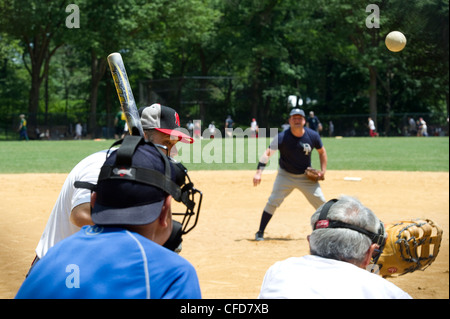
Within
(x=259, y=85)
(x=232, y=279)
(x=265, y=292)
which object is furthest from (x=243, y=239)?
(x=259, y=85)

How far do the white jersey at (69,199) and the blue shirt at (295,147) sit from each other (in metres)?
5.74

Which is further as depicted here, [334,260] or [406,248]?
[406,248]

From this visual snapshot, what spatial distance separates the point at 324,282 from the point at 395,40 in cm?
158

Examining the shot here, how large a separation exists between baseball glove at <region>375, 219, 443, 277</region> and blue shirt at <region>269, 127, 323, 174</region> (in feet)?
16.7

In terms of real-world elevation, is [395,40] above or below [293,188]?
above

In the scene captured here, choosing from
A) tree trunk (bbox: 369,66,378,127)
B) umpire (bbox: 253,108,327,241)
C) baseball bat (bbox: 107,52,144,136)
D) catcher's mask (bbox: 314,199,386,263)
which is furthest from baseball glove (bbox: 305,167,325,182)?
tree trunk (bbox: 369,66,378,127)

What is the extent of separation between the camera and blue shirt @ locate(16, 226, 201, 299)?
1.53 meters

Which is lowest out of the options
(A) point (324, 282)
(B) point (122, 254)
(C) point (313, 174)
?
(C) point (313, 174)

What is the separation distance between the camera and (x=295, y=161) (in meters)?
8.44

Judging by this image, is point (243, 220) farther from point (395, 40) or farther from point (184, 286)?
point (184, 286)

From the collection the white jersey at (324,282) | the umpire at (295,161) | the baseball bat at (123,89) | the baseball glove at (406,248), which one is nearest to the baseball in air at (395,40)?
the baseball glove at (406,248)

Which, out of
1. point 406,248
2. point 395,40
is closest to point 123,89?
point 395,40

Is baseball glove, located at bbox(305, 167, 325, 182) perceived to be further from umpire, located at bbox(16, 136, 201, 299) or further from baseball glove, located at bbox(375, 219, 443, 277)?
umpire, located at bbox(16, 136, 201, 299)

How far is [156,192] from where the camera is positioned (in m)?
1.63
